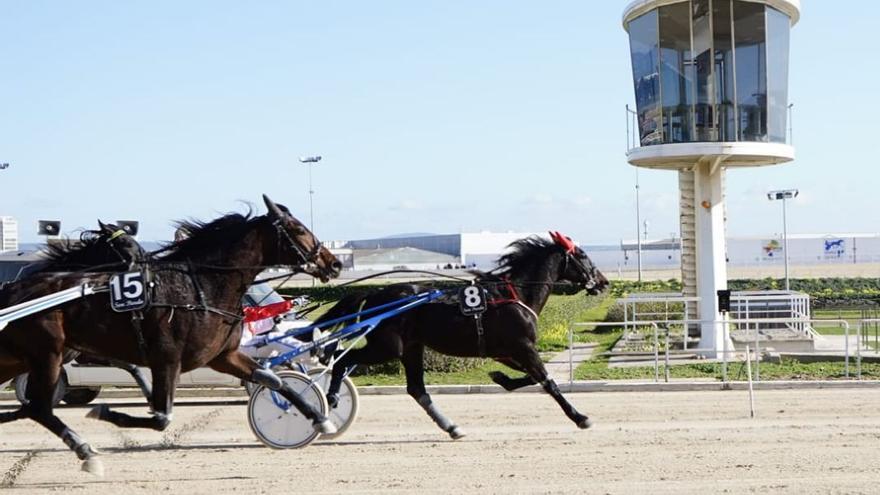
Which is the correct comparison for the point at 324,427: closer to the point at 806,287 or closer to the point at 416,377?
the point at 416,377

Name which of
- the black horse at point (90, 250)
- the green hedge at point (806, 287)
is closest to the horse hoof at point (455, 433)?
the black horse at point (90, 250)

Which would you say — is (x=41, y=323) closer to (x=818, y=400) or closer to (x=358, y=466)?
(x=358, y=466)

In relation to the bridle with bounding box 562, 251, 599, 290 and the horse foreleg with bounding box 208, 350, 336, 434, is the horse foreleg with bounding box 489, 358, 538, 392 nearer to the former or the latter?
the bridle with bounding box 562, 251, 599, 290

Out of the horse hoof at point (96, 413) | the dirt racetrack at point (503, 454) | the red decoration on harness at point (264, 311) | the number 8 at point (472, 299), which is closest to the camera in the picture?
the dirt racetrack at point (503, 454)

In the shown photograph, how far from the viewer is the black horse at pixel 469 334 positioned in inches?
382

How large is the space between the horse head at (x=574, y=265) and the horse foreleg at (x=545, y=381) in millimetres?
945

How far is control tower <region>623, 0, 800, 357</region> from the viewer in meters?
19.7

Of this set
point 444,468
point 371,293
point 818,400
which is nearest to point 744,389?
point 818,400

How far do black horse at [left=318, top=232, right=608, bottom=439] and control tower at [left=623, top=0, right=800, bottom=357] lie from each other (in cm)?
981

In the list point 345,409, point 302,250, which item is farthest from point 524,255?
point 302,250

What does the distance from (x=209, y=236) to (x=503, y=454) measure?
2.84 meters

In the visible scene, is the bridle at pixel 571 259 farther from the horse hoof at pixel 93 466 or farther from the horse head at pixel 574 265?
the horse hoof at pixel 93 466

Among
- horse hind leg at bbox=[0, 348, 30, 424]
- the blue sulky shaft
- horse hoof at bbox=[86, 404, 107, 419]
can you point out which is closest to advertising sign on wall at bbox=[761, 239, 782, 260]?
the blue sulky shaft

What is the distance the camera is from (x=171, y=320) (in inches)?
308
